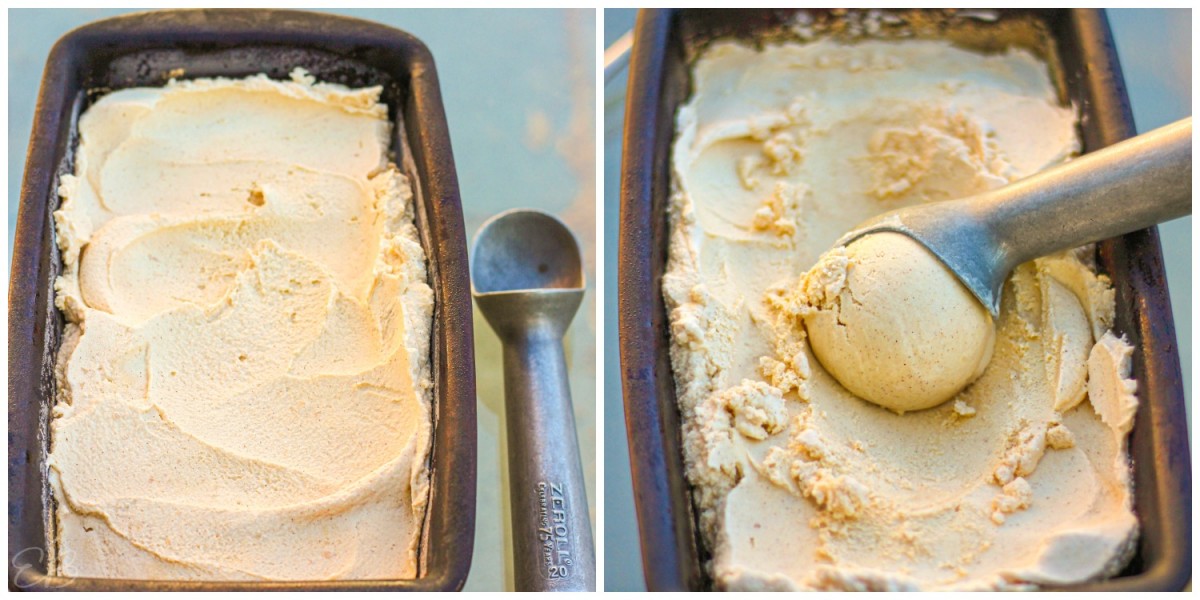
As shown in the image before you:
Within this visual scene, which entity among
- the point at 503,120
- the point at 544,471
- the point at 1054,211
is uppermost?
the point at 503,120

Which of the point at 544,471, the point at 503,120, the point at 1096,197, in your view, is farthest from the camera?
the point at 503,120

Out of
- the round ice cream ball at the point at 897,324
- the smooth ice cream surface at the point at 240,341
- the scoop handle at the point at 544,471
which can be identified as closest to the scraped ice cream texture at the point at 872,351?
the round ice cream ball at the point at 897,324

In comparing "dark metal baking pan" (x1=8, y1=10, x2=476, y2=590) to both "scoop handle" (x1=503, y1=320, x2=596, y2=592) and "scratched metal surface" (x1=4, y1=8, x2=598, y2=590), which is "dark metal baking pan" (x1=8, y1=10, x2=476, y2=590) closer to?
"scoop handle" (x1=503, y1=320, x2=596, y2=592)

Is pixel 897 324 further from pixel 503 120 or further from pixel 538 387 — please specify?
pixel 503 120

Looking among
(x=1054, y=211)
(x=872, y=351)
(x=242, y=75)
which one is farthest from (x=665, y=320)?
(x=242, y=75)

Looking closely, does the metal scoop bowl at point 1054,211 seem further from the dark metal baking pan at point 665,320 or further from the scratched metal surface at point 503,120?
the scratched metal surface at point 503,120

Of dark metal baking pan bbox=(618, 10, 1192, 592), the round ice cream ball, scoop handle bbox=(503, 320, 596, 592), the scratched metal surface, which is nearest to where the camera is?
dark metal baking pan bbox=(618, 10, 1192, 592)

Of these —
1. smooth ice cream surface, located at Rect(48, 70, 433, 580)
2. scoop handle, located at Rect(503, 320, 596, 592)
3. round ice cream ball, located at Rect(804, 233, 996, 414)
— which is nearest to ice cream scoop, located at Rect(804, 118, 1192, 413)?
round ice cream ball, located at Rect(804, 233, 996, 414)

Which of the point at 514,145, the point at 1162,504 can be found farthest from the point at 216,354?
the point at 1162,504
